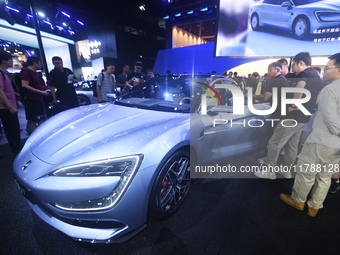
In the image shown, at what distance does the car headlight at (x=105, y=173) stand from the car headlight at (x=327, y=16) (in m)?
6.95

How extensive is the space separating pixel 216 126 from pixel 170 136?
2.42 feet

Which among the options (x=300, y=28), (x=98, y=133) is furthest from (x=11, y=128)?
(x=300, y=28)

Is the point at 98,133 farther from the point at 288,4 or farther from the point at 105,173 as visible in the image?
the point at 288,4

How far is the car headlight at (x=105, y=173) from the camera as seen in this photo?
121 centimetres

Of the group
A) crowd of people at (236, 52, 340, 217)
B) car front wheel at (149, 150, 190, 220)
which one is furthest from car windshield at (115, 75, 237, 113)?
crowd of people at (236, 52, 340, 217)

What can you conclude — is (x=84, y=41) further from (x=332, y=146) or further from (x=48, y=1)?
(x=332, y=146)

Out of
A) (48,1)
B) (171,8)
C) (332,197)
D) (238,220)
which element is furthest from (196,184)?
(171,8)

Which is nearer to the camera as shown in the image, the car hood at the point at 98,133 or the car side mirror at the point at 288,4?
the car hood at the point at 98,133

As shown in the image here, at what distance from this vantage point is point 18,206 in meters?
1.91

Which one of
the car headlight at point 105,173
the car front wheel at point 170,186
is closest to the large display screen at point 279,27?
the car front wheel at point 170,186

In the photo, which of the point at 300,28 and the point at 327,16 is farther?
the point at 300,28

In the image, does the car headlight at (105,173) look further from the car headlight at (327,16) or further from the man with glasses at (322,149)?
the car headlight at (327,16)

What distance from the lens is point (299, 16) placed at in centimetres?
555

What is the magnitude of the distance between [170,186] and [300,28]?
6680 millimetres
